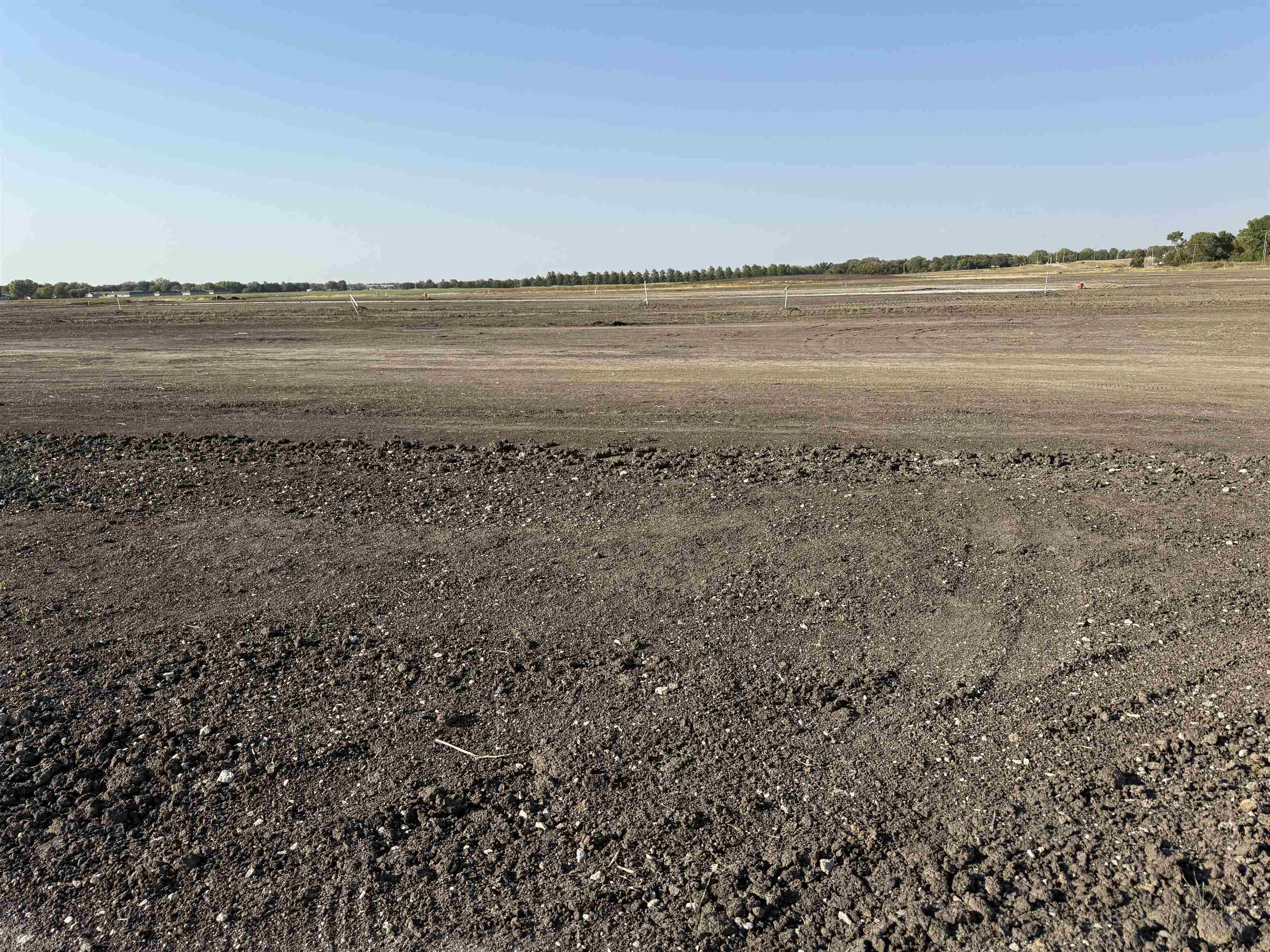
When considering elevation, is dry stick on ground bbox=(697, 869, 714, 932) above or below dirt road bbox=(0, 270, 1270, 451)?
below

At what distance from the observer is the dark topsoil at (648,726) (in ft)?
10.1

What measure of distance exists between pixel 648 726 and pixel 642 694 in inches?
12.8

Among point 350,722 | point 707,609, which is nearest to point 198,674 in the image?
point 350,722

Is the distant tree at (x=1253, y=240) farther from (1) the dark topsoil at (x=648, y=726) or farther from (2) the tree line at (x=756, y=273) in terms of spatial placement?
(1) the dark topsoil at (x=648, y=726)

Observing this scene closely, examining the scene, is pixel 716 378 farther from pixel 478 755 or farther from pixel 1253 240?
pixel 1253 240

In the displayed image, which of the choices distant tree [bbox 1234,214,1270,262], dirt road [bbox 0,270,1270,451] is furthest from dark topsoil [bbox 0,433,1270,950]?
distant tree [bbox 1234,214,1270,262]

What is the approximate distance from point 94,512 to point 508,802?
663 cm

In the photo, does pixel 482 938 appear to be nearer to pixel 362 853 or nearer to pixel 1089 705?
pixel 362 853

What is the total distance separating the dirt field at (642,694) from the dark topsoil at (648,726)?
21 mm

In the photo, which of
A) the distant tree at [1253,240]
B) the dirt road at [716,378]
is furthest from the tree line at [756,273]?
the dirt road at [716,378]

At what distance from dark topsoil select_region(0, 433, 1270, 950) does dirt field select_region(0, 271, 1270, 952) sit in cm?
2

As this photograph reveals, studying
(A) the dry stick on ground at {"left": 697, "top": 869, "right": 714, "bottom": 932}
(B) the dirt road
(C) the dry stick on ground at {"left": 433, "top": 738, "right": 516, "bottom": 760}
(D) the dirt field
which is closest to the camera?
(A) the dry stick on ground at {"left": 697, "top": 869, "right": 714, "bottom": 932}

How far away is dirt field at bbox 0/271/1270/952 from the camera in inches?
122

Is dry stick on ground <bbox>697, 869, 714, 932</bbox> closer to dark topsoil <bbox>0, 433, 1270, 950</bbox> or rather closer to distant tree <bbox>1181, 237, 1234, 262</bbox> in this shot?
dark topsoil <bbox>0, 433, 1270, 950</bbox>
